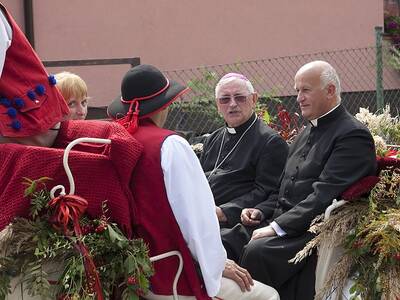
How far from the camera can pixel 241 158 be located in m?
5.08

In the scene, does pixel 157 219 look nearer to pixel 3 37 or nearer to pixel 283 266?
pixel 3 37

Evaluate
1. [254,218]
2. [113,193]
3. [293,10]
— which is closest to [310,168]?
[254,218]

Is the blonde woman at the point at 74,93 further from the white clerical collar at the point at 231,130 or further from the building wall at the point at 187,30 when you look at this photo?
the building wall at the point at 187,30

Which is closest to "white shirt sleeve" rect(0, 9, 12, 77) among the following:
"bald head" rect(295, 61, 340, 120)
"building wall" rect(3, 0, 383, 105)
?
"bald head" rect(295, 61, 340, 120)

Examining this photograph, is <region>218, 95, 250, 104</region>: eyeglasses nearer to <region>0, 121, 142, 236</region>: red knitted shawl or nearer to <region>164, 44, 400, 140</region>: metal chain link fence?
<region>0, 121, 142, 236</region>: red knitted shawl

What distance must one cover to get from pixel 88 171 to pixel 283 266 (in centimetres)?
159

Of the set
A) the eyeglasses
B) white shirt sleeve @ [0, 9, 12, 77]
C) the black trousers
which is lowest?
the black trousers

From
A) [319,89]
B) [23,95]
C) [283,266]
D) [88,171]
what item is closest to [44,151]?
[88,171]

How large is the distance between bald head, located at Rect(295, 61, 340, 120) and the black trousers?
0.80 meters

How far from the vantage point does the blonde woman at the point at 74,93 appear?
15.1 ft

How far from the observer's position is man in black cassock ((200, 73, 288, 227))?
4.84 meters

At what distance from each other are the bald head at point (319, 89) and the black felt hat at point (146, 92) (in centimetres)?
141

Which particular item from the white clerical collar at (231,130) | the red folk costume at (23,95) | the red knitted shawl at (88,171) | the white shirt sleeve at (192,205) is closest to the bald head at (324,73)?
the white clerical collar at (231,130)

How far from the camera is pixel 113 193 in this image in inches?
118
